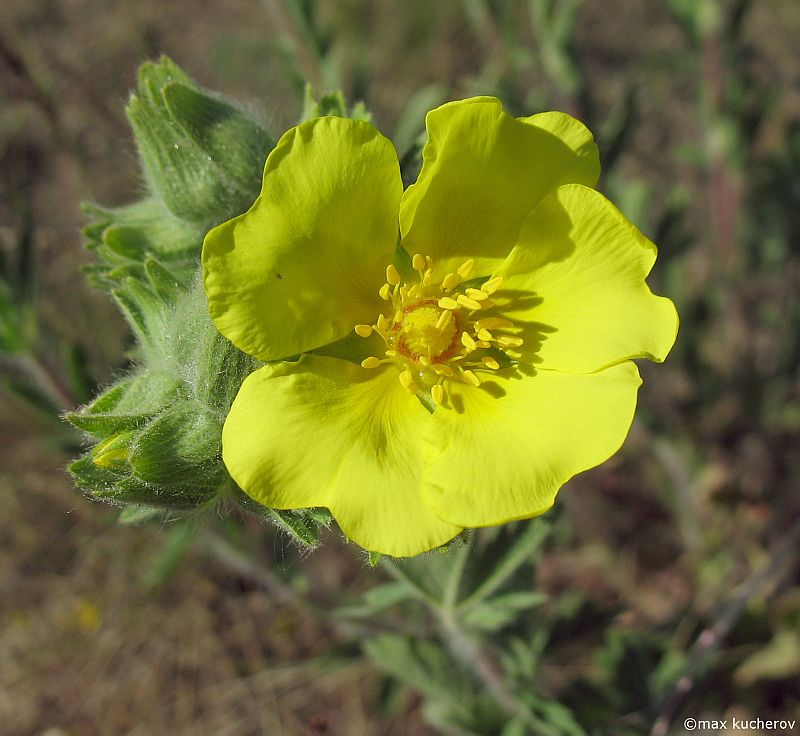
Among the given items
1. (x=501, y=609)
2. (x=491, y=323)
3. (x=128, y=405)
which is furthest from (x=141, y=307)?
(x=501, y=609)

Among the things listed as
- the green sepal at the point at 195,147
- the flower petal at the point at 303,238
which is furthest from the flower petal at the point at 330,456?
the green sepal at the point at 195,147

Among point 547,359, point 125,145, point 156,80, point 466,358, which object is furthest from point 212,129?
point 125,145

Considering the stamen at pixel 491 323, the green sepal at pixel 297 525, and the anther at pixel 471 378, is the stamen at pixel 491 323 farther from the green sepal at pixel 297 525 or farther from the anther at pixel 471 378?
the green sepal at pixel 297 525

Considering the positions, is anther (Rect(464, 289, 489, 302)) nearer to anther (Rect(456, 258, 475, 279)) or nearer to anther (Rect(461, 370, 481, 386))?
anther (Rect(456, 258, 475, 279))

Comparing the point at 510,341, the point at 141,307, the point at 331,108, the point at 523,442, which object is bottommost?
the point at 523,442

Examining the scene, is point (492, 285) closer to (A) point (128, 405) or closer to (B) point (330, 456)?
(B) point (330, 456)

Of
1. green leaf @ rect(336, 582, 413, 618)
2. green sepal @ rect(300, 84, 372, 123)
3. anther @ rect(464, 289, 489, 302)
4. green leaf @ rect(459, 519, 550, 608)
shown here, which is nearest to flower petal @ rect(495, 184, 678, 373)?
anther @ rect(464, 289, 489, 302)

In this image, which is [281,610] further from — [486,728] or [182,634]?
[486,728]
